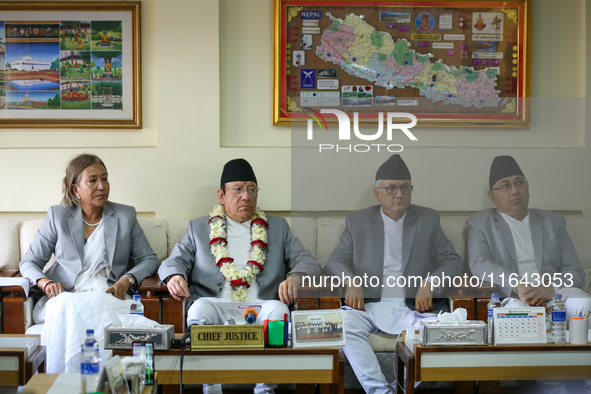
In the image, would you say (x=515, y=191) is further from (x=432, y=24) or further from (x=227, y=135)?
(x=227, y=135)

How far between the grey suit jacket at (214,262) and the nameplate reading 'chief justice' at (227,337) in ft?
2.67

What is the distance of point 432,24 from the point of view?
330 cm

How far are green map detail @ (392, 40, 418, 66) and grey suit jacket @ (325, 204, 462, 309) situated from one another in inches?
43.7

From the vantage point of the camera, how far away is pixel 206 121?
329 centimetres

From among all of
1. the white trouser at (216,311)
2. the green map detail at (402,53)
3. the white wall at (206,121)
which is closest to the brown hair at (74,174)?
the white wall at (206,121)

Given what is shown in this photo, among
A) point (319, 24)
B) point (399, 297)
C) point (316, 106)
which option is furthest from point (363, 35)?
point (399, 297)

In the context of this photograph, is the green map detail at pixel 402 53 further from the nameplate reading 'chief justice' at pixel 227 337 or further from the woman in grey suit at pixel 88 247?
the nameplate reading 'chief justice' at pixel 227 337

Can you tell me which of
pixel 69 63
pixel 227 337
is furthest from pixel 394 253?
pixel 69 63

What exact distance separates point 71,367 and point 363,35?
8.52 feet

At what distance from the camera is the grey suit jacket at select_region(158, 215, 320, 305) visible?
9.16ft

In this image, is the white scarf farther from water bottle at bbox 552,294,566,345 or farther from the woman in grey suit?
water bottle at bbox 552,294,566,345

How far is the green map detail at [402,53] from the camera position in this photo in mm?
3297

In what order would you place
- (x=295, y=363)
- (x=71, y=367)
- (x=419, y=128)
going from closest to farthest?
1. (x=295, y=363)
2. (x=71, y=367)
3. (x=419, y=128)

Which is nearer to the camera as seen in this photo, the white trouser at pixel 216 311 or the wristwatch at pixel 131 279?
the white trouser at pixel 216 311
